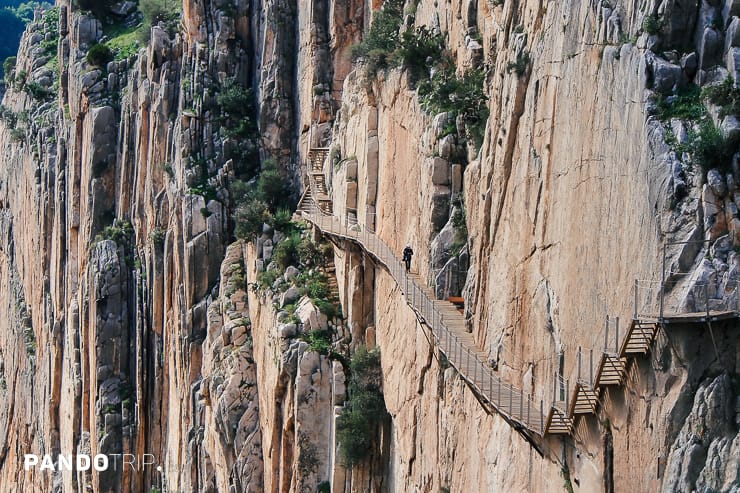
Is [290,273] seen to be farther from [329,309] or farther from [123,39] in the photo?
[123,39]

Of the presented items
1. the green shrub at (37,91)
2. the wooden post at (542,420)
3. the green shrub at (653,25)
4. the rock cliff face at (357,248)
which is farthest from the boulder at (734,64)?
the green shrub at (37,91)

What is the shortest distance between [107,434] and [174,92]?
17.1 m

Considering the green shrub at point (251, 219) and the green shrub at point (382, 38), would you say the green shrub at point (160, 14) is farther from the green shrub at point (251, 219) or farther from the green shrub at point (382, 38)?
the green shrub at point (382, 38)

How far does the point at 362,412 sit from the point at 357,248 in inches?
225

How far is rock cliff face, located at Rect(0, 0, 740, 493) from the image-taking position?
23.6m

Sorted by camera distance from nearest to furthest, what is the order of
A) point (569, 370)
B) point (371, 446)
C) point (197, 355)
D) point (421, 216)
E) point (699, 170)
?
point (699, 170), point (569, 370), point (421, 216), point (371, 446), point (197, 355)

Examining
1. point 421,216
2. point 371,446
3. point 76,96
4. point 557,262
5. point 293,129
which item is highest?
point 76,96

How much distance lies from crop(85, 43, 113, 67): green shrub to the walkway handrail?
35.4 metres

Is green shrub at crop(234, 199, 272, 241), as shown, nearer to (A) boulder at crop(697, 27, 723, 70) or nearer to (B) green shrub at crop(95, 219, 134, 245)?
(B) green shrub at crop(95, 219, 134, 245)

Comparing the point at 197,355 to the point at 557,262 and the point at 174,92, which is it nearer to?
the point at 174,92

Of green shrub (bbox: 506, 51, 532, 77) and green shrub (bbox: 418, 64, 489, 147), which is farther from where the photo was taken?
green shrub (bbox: 418, 64, 489, 147)

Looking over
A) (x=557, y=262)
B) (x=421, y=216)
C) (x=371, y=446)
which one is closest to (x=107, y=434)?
(x=371, y=446)

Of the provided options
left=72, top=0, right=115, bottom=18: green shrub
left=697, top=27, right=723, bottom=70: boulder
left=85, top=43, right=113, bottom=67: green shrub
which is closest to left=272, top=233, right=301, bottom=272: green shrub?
left=85, top=43, right=113, bottom=67: green shrub

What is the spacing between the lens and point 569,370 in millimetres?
26969
